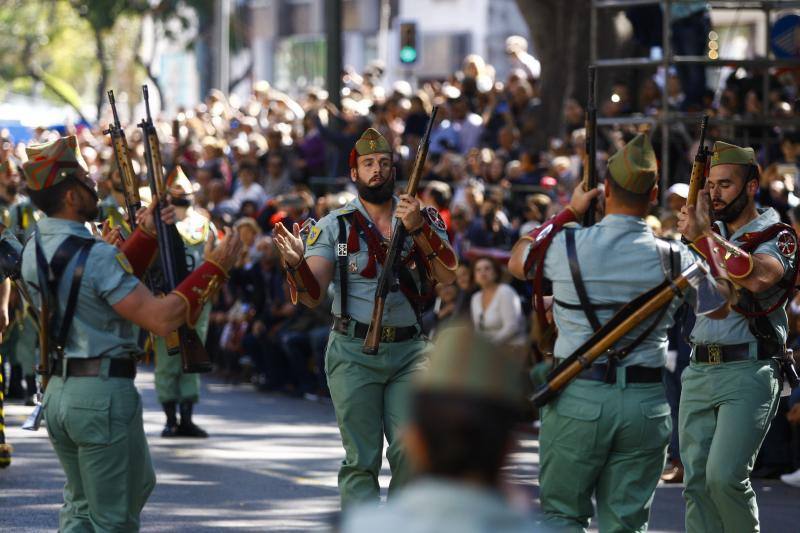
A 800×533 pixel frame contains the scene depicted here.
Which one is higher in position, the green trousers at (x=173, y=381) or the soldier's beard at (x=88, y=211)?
the soldier's beard at (x=88, y=211)

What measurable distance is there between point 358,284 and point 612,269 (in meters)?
1.97

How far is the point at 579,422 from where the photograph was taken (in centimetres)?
644

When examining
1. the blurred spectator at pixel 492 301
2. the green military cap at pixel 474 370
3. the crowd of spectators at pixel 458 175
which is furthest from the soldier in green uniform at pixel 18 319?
the green military cap at pixel 474 370

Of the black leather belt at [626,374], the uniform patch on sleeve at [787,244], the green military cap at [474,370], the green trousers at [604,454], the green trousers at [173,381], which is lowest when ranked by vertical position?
the green trousers at [173,381]

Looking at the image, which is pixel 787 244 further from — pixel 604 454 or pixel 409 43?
pixel 409 43

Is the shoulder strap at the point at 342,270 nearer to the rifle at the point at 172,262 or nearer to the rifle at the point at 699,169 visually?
the rifle at the point at 172,262

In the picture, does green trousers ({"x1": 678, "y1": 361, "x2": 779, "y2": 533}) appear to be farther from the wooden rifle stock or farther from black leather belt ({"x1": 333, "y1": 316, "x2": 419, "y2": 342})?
black leather belt ({"x1": 333, "y1": 316, "x2": 419, "y2": 342})

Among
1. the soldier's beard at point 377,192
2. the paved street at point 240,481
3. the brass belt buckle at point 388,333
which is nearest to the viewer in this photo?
the brass belt buckle at point 388,333

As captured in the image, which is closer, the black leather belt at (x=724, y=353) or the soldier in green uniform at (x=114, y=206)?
the black leather belt at (x=724, y=353)

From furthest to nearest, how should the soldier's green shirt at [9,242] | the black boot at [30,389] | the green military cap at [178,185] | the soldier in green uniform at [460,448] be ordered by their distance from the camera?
the black boot at [30,389]
the green military cap at [178,185]
the soldier's green shirt at [9,242]
the soldier in green uniform at [460,448]

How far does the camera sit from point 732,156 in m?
7.55

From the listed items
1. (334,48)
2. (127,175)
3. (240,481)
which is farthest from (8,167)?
(334,48)

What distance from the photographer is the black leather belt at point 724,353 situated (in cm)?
737

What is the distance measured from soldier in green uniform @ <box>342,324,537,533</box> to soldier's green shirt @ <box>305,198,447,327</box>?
445cm
